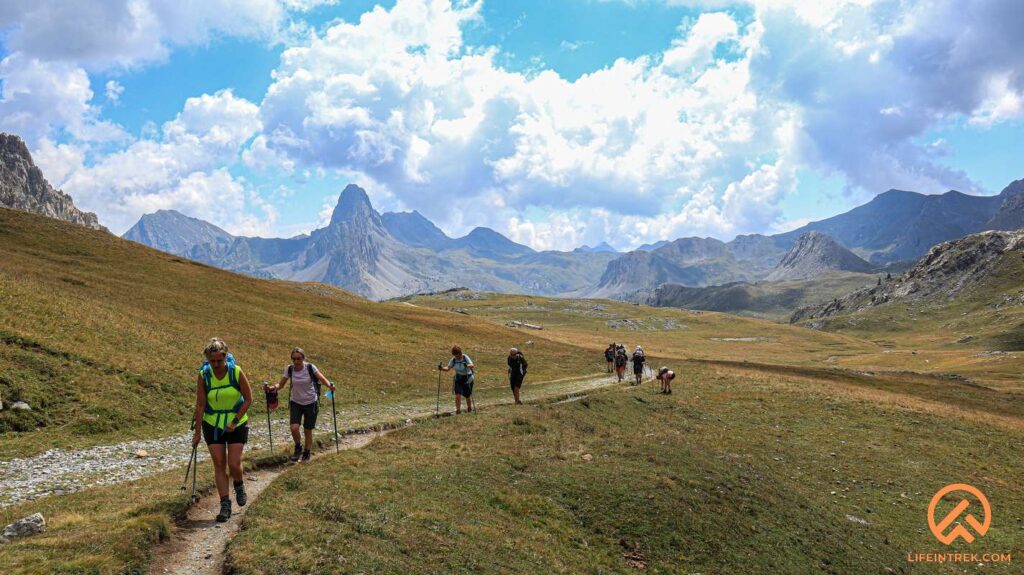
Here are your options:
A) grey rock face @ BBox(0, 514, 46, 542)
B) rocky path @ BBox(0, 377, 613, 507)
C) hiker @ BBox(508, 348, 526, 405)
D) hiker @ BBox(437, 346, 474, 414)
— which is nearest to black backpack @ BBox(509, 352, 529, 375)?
hiker @ BBox(508, 348, 526, 405)

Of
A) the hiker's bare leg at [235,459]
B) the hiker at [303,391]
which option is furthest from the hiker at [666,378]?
the hiker's bare leg at [235,459]

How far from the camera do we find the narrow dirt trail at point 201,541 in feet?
36.3

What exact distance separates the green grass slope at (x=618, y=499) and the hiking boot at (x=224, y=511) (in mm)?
770

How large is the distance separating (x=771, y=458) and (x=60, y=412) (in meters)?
35.6

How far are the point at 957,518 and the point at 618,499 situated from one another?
18.7 meters

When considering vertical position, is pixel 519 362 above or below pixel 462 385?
above

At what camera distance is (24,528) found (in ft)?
38.0

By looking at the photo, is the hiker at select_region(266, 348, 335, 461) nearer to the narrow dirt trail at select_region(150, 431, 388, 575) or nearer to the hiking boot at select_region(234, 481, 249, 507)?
the narrow dirt trail at select_region(150, 431, 388, 575)

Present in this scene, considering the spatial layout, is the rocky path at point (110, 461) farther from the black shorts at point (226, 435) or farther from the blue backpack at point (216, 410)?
the blue backpack at point (216, 410)

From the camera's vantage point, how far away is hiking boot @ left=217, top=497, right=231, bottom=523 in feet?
44.4

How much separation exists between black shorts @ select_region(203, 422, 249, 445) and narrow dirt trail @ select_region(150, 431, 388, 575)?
193cm

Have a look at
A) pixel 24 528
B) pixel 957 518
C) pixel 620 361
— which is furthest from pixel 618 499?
pixel 620 361

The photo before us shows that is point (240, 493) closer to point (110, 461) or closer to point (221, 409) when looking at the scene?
point (221, 409)

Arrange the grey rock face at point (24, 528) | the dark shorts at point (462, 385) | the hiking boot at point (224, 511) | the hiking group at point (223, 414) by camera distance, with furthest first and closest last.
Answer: the dark shorts at point (462, 385), the hiking boot at point (224, 511), the hiking group at point (223, 414), the grey rock face at point (24, 528)
